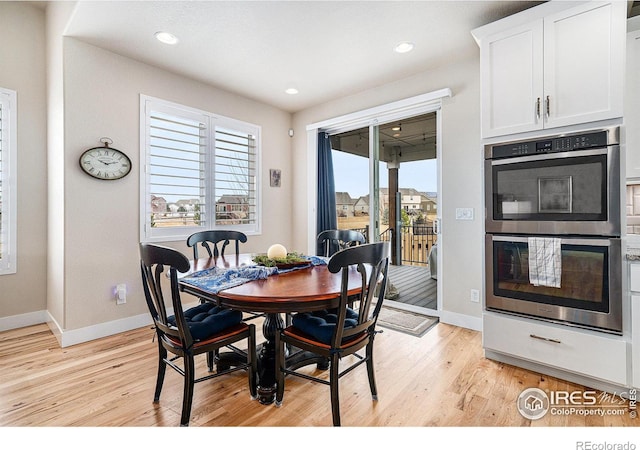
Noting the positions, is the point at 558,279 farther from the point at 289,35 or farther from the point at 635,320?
the point at 289,35

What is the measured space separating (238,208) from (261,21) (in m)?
2.15

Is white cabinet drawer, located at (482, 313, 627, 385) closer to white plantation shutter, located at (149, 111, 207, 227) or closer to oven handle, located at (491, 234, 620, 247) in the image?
oven handle, located at (491, 234, 620, 247)

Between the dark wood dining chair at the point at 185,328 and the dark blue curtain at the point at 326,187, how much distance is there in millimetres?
2541

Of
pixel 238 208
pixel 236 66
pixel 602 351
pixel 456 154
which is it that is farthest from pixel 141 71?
pixel 602 351

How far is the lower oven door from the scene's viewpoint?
1.92 meters

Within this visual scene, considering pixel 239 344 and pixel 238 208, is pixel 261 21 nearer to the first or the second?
pixel 238 208

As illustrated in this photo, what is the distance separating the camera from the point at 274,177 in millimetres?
4418

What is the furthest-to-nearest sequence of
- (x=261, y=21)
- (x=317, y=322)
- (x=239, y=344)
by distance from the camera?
(x=239, y=344)
(x=261, y=21)
(x=317, y=322)

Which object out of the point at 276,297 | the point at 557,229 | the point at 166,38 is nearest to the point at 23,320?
the point at 166,38

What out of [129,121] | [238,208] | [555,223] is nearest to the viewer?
[555,223]

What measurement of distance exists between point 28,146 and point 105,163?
84 centimetres

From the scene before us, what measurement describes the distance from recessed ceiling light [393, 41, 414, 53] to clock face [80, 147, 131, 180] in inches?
108

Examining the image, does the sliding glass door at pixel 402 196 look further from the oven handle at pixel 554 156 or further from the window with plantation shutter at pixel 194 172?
the window with plantation shutter at pixel 194 172

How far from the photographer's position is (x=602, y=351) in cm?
193
